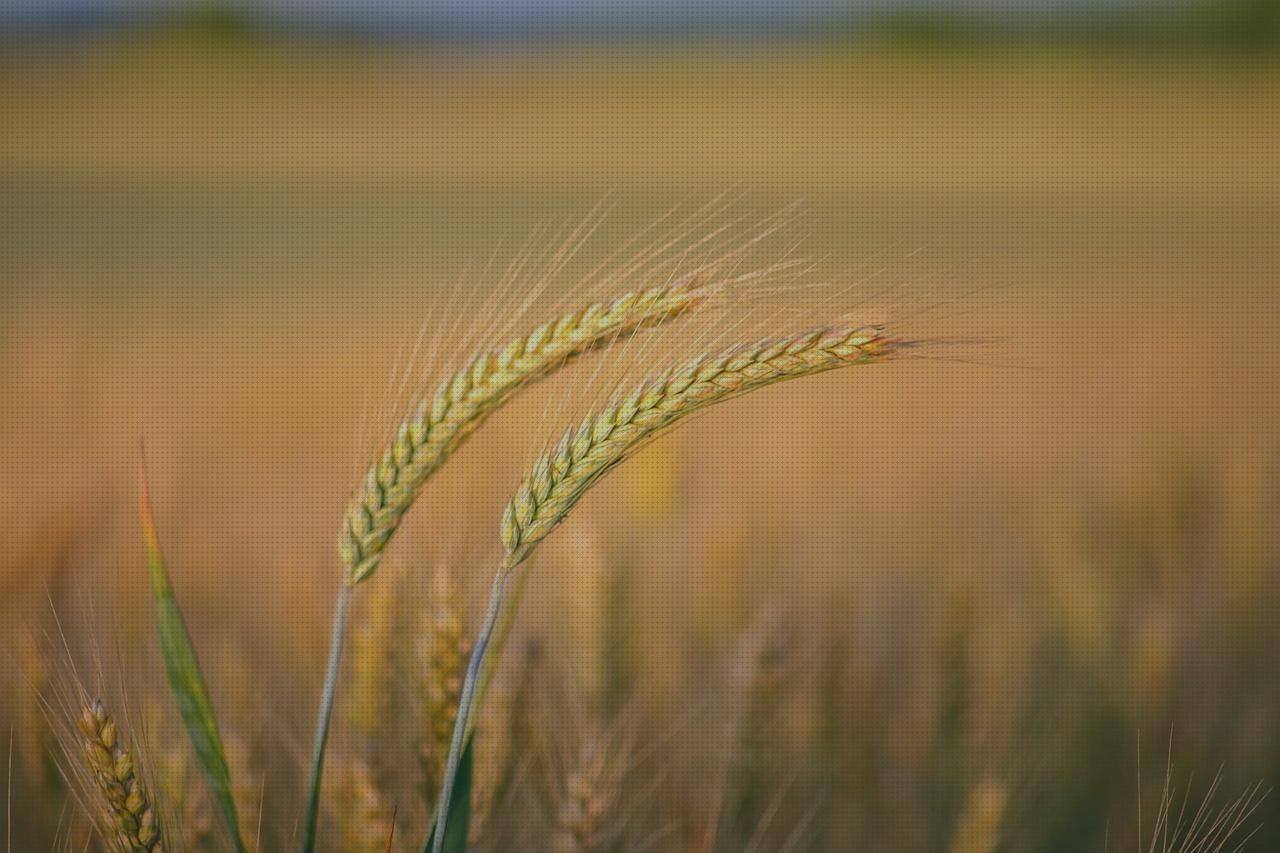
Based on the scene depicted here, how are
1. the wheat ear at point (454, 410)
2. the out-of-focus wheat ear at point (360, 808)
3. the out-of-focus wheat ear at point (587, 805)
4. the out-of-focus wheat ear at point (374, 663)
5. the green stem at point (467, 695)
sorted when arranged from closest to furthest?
1. the green stem at point (467, 695)
2. the wheat ear at point (454, 410)
3. the out-of-focus wheat ear at point (360, 808)
4. the out-of-focus wheat ear at point (587, 805)
5. the out-of-focus wheat ear at point (374, 663)

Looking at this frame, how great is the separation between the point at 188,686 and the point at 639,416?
1.62 ft

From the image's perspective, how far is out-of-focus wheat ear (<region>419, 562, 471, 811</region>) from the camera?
4.16ft

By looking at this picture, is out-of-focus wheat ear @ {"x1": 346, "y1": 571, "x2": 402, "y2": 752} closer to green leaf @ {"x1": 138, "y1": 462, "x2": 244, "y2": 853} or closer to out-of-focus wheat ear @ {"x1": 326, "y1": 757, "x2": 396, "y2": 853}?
out-of-focus wheat ear @ {"x1": 326, "y1": 757, "x2": 396, "y2": 853}

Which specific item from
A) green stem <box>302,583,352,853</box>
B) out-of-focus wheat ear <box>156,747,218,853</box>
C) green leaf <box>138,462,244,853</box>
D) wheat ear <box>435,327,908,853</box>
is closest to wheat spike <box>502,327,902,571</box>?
wheat ear <box>435,327,908,853</box>

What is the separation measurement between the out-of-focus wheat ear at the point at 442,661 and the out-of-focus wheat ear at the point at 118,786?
1.04ft

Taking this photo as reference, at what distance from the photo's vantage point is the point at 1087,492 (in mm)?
3525

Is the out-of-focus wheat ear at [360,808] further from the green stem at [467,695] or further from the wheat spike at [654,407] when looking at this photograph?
the wheat spike at [654,407]

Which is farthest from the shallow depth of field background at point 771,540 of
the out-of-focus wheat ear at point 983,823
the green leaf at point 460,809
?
the green leaf at point 460,809

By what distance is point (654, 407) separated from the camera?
37.9 inches

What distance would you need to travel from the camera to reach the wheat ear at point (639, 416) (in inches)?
36.5

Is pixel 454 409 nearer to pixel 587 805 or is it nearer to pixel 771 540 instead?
pixel 587 805

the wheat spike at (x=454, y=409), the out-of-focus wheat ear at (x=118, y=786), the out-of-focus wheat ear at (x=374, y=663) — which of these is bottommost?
the out-of-focus wheat ear at (x=118, y=786)

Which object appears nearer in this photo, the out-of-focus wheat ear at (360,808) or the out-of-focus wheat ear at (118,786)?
the out-of-focus wheat ear at (118,786)

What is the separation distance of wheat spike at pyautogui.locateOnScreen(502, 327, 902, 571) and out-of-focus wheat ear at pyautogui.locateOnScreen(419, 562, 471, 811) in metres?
0.34
